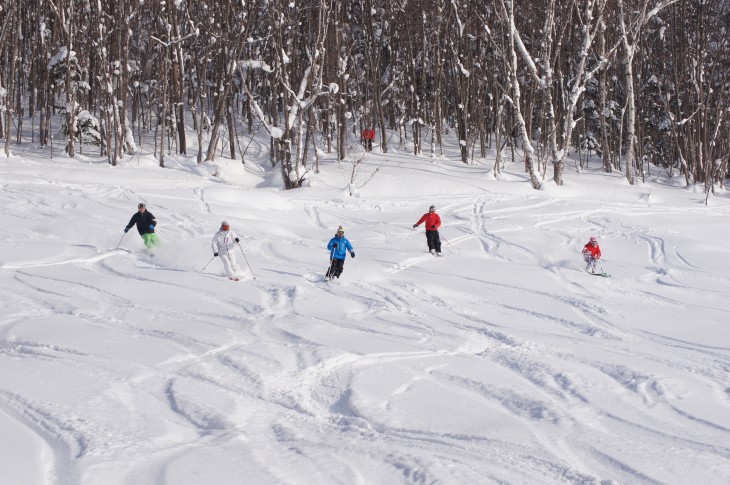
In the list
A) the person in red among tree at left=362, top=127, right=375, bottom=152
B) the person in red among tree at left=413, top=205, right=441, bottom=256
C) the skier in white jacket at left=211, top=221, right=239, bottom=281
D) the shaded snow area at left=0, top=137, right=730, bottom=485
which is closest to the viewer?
the shaded snow area at left=0, top=137, right=730, bottom=485

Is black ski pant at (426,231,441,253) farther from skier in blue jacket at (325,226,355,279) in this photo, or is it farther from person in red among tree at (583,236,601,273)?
skier in blue jacket at (325,226,355,279)

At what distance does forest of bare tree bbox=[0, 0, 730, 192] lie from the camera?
1085 inches

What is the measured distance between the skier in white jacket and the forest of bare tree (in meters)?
10.6

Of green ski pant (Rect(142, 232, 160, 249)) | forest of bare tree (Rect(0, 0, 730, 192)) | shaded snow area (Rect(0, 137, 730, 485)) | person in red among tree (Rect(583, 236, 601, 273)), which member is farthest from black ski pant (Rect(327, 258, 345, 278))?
forest of bare tree (Rect(0, 0, 730, 192))

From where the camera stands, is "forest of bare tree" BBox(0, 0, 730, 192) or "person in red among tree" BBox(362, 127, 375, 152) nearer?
"forest of bare tree" BBox(0, 0, 730, 192)

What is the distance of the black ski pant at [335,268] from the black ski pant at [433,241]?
11.8 ft

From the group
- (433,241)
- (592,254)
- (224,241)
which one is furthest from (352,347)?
(433,241)

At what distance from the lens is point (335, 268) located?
1468 cm

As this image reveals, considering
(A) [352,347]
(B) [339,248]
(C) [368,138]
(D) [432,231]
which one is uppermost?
(C) [368,138]

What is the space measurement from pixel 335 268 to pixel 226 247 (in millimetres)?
2157

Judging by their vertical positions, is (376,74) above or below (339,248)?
above

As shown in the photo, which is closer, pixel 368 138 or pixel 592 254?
pixel 592 254

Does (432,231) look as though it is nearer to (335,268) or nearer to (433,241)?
(433,241)

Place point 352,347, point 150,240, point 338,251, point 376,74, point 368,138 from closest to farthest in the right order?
point 352,347 < point 338,251 < point 150,240 < point 368,138 < point 376,74
